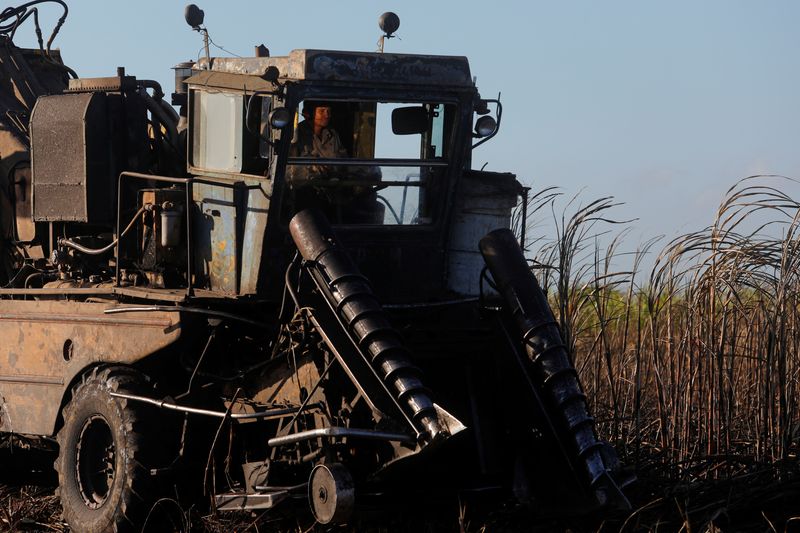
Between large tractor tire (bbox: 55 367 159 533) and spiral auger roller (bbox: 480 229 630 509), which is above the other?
spiral auger roller (bbox: 480 229 630 509)

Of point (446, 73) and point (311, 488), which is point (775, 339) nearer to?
point (446, 73)

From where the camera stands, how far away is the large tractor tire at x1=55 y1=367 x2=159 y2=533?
8.53 m

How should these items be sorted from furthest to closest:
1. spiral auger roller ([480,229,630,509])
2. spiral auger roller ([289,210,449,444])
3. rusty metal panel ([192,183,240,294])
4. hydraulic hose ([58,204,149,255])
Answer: hydraulic hose ([58,204,149,255]) → rusty metal panel ([192,183,240,294]) → spiral auger roller ([480,229,630,509]) → spiral auger roller ([289,210,449,444])

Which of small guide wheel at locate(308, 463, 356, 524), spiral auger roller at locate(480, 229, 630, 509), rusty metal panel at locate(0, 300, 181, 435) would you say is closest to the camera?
small guide wheel at locate(308, 463, 356, 524)

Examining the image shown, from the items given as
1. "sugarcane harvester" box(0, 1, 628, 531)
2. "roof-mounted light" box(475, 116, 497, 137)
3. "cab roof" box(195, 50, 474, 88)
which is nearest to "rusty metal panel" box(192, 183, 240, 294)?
"sugarcane harvester" box(0, 1, 628, 531)

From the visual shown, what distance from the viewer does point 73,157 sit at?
9.98 m

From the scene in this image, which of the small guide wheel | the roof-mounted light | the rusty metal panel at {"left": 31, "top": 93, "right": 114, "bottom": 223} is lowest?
the small guide wheel

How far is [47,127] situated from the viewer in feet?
33.3

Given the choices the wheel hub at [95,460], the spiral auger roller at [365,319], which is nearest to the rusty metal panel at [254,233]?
the spiral auger roller at [365,319]

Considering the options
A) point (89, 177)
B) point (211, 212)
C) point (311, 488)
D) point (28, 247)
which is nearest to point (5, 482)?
point (28, 247)

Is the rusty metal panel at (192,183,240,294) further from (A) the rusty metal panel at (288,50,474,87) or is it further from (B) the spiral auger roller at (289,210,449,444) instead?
(A) the rusty metal panel at (288,50,474,87)

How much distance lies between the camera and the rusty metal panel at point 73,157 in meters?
9.90

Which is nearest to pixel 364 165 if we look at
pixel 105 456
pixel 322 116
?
pixel 322 116

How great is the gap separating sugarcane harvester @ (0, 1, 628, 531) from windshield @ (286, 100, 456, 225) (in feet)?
0.05
